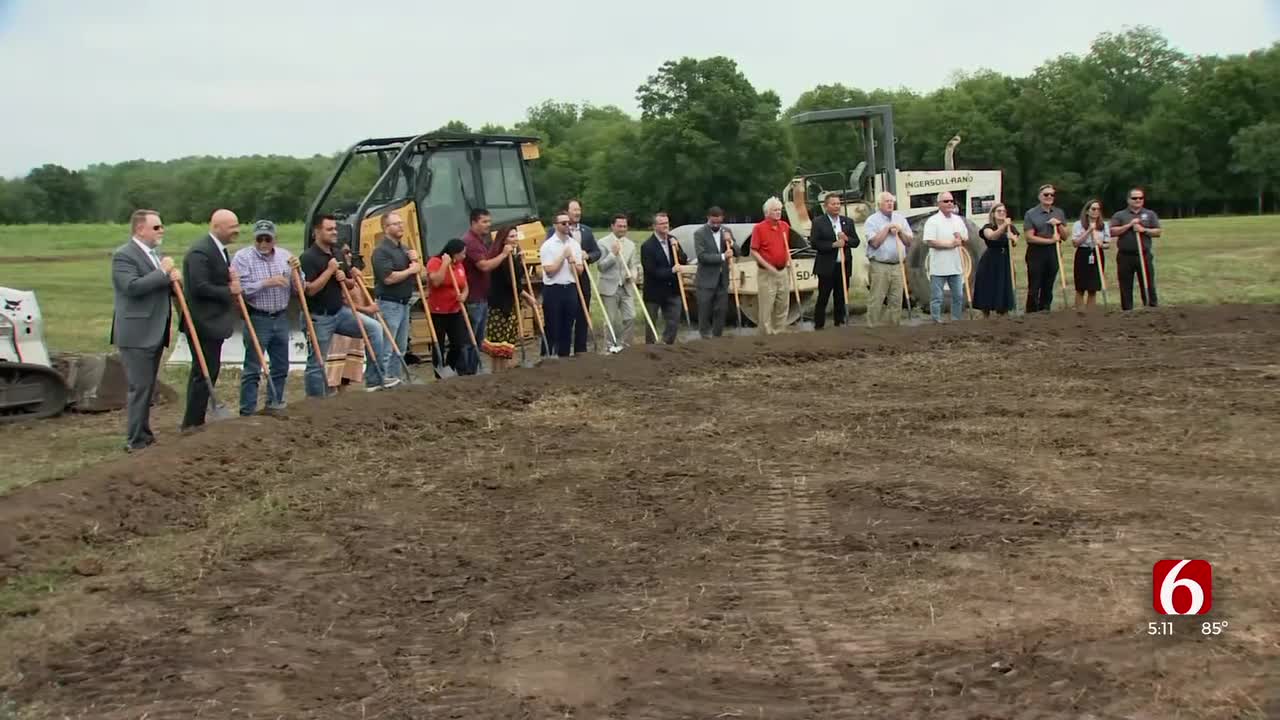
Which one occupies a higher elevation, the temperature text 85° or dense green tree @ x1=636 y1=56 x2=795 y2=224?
dense green tree @ x1=636 y1=56 x2=795 y2=224

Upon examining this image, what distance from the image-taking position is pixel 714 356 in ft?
43.3

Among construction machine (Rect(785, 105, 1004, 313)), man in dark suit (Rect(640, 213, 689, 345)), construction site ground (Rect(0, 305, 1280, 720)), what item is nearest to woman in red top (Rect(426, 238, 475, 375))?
construction site ground (Rect(0, 305, 1280, 720))

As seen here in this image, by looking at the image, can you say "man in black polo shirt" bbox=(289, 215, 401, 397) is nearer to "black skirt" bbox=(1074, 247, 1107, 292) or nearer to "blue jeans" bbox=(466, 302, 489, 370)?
"blue jeans" bbox=(466, 302, 489, 370)

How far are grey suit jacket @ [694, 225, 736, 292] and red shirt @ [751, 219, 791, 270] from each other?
0.43 m

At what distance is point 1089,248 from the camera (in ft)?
52.5

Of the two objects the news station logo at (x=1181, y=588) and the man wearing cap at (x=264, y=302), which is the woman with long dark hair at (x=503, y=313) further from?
the news station logo at (x=1181, y=588)

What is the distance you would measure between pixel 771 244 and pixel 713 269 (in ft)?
2.52

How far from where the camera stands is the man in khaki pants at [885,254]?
15469 millimetres

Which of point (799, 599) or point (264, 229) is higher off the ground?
point (264, 229)

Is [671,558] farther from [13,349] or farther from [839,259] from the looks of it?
[839,259]

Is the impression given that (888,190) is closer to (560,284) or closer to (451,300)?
(560,284)

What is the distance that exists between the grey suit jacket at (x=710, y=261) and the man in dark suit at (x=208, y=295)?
633 cm

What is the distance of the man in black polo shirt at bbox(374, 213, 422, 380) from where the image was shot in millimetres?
11922

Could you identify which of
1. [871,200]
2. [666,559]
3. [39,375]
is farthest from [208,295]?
[871,200]
